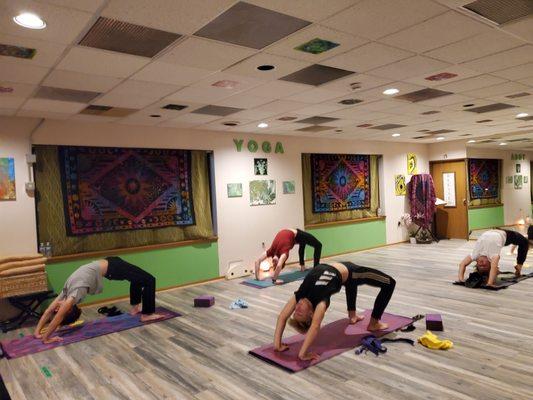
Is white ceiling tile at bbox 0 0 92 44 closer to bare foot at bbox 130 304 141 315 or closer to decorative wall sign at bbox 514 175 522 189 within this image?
bare foot at bbox 130 304 141 315

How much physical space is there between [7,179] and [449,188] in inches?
366

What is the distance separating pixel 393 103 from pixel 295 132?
2.39 m

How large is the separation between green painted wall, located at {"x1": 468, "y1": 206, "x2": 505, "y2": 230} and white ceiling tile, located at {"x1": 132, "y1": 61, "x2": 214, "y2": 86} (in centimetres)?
942

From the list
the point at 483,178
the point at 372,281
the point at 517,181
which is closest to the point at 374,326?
the point at 372,281

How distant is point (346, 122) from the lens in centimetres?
665

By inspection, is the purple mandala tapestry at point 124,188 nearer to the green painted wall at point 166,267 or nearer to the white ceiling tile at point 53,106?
the green painted wall at point 166,267

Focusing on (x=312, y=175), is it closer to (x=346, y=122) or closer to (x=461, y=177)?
(x=346, y=122)

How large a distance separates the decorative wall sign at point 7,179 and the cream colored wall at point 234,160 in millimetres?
335

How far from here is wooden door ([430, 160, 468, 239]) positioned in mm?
10039

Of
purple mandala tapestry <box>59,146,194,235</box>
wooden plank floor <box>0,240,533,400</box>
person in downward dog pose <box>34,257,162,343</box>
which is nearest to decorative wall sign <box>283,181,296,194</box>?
purple mandala tapestry <box>59,146,194,235</box>

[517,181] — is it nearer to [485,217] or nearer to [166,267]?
[485,217]

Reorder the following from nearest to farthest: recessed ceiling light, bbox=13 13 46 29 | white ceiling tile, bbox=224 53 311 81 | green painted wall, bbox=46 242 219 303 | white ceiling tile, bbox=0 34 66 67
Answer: recessed ceiling light, bbox=13 13 46 29
white ceiling tile, bbox=0 34 66 67
white ceiling tile, bbox=224 53 311 81
green painted wall, bbox=46 242 219 303

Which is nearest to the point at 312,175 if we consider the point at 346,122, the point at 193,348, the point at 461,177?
the point at 346,122

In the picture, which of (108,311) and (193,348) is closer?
(193,348)
